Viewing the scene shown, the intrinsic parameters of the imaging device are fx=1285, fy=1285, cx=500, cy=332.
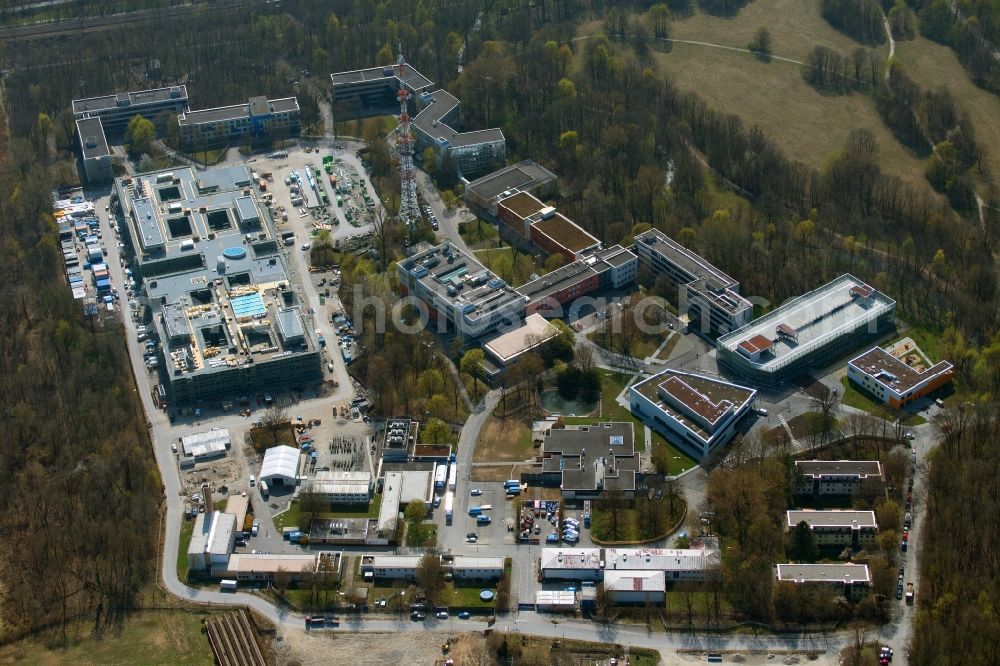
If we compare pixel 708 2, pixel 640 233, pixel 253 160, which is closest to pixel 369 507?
pixel 640 233

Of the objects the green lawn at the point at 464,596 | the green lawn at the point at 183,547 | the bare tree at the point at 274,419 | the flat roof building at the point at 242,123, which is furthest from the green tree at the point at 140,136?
the green lawn at the point at 464,596

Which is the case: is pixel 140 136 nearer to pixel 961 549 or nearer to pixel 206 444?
pixel 206 444

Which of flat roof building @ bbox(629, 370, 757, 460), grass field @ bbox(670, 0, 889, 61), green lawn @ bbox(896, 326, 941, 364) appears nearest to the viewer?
flat roof building @ bbox(629, 370, 757, 460)

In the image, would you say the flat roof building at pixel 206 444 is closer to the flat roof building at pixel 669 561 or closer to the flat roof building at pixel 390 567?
the flat roof building at pixel 390 567

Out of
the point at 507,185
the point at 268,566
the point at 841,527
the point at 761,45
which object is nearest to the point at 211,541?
the point at 268,566

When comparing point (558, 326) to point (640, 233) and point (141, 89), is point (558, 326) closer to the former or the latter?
point (640, 233)

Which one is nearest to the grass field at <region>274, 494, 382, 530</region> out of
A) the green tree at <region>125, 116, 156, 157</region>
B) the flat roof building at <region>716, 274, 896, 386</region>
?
the flat roof building at <region>716, 274, 896, 386</region>

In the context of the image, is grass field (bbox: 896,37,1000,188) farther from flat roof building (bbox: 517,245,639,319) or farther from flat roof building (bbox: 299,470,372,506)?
flat roof building (bbox: 299,470,372,506)
